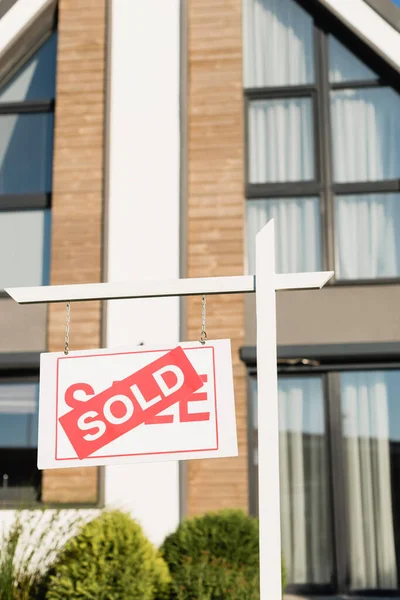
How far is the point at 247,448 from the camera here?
9305 mm

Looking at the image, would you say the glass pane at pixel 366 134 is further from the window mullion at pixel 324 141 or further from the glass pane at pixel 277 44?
the glass pane at pixel 277 44

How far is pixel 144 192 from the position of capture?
395 inches

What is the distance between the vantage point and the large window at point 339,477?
29.8 ft

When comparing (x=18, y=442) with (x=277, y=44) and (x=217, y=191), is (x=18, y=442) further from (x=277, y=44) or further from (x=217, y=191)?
(x=277, y=44)

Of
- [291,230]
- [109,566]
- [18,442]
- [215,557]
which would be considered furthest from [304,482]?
[18,442]

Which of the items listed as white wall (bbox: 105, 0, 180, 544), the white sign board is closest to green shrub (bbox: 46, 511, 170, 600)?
white wall (bbox: 105, 0, 180, 544)

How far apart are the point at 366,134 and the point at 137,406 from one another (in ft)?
23.4

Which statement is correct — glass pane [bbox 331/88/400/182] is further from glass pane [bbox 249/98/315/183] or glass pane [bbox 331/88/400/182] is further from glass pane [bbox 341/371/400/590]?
glass pane [bbox 341/371/400/590]

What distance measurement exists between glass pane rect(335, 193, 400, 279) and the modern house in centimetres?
2

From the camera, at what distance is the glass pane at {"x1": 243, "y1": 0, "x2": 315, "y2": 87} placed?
10.5 m

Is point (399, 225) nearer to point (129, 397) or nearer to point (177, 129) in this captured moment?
point (177, 129)

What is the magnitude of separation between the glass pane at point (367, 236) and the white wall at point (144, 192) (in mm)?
2085

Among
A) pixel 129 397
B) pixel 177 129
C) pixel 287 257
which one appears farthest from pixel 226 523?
pixel 177 129

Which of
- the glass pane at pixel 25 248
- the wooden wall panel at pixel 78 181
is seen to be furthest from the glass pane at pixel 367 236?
the glass pane at pixel 25 248
